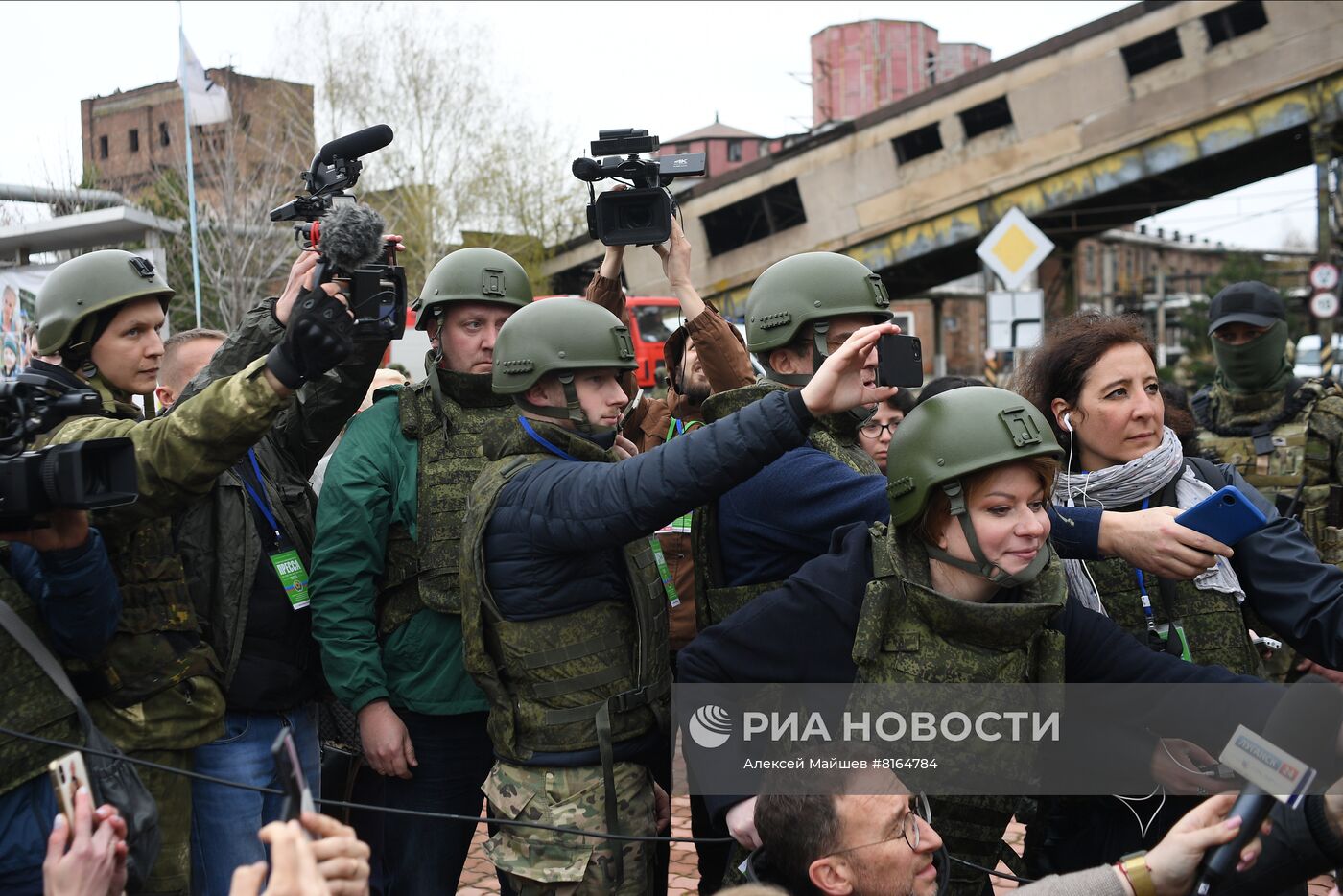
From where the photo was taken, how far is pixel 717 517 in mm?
3506

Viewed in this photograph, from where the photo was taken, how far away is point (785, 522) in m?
3.31

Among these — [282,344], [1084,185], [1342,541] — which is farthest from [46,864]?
[1084,185]

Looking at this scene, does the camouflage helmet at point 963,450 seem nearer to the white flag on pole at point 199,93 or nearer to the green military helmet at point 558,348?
the green military helmet at point 558,348

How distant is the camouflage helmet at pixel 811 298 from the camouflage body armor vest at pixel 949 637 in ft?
2.96

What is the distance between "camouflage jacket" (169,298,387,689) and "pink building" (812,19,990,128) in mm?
61686

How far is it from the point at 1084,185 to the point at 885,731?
893 inches

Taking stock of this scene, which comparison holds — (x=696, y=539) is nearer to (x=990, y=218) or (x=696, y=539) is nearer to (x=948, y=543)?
(x=948, y=543)

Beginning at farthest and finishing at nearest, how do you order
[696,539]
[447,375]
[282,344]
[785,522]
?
[447,375] → [696,539] → [785,522] → [282,344]

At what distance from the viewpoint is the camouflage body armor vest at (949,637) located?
2.72 meters

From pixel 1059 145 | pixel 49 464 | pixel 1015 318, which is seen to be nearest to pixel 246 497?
pixel 49 464

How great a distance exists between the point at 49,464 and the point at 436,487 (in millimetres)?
1397

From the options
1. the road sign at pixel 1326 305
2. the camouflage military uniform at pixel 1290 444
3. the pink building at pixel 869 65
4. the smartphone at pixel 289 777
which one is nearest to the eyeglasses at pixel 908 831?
the smartphone at pixel 289 777

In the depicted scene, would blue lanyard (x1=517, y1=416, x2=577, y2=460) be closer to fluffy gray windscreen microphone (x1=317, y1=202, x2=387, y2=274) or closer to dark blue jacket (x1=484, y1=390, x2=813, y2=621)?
dark blue jacket (x1=484, y1=390, x2=813, y2=621)

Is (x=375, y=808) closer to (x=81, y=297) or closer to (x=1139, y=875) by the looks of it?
(x=1139, y=875)
